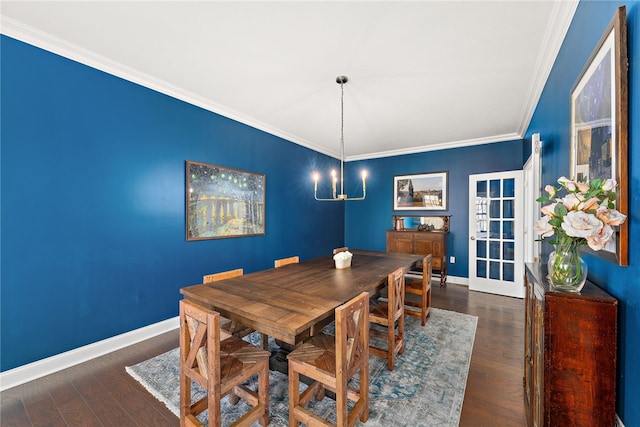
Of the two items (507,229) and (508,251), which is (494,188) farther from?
(508,251)

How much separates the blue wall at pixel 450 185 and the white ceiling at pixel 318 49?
1.13 m

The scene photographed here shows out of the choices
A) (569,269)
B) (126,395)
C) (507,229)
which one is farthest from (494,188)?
(126,395)

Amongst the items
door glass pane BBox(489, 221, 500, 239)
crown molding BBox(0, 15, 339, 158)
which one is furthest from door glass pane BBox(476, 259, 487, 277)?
crown molding BBox(0, 15, 339, 158)

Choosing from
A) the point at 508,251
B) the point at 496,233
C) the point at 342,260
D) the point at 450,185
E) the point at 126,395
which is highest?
the point at 450,185

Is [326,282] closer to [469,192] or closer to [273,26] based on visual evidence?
[273,26]

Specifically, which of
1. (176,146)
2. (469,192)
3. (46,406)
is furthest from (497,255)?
(46,406)

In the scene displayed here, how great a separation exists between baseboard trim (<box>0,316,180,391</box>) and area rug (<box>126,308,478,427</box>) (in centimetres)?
45

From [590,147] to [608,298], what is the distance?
2.41 ft

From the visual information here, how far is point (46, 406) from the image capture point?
5.72 ft

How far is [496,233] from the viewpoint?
4.23 metres

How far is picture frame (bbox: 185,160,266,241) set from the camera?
3.04 metres

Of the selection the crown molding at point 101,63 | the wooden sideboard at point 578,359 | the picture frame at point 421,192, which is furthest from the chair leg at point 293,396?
the picture frame at point 421,192

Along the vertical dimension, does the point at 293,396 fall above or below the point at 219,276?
below

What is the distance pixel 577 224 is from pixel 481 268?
402cm
